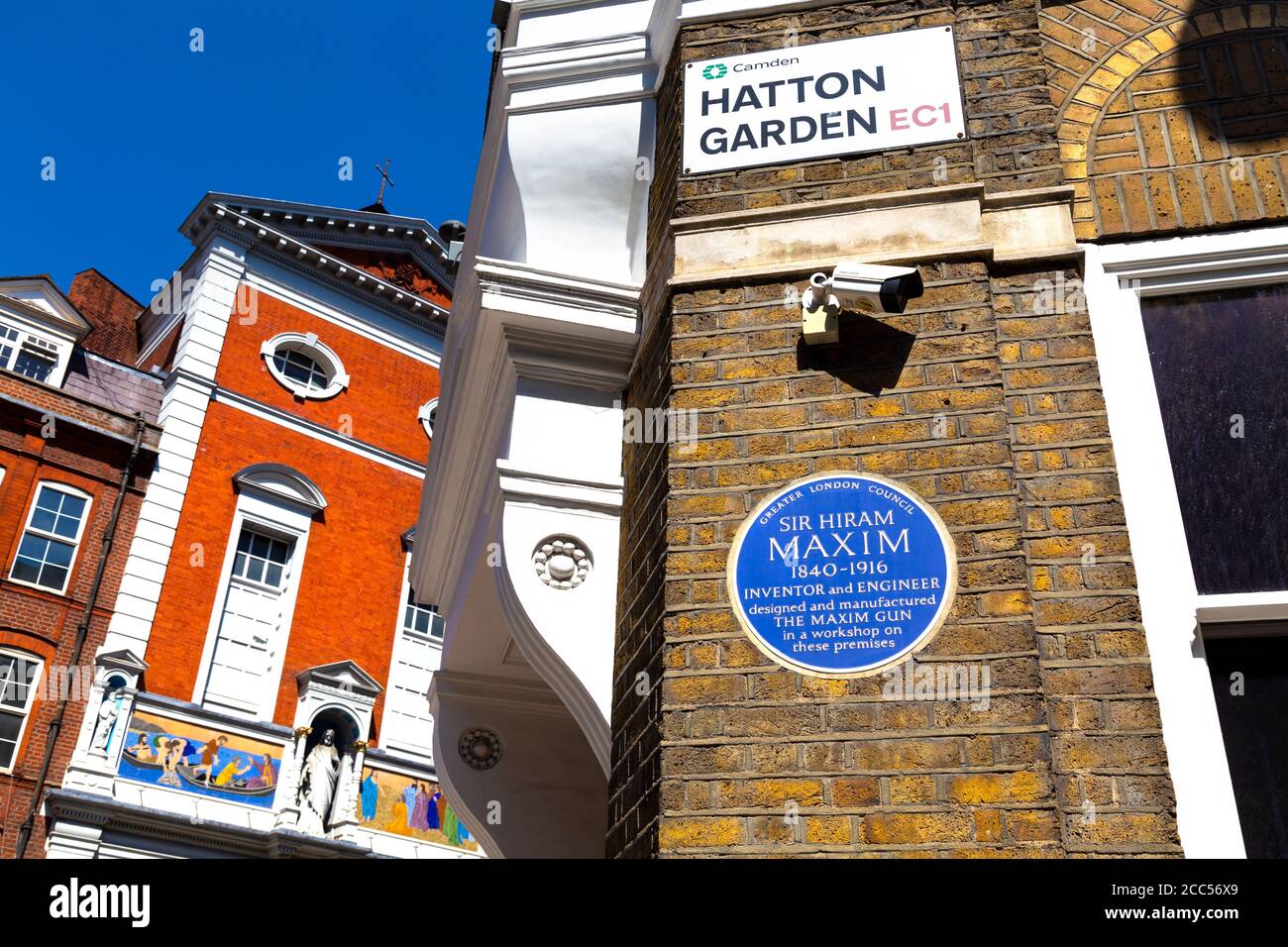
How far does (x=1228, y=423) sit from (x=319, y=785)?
1620 centimetres

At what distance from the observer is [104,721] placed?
1588cm

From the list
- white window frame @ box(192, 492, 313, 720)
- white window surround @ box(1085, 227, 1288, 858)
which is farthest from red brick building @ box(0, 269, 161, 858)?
white window surround @ box(1085, 227, 1288, 858)

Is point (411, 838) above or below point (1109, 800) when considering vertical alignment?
above

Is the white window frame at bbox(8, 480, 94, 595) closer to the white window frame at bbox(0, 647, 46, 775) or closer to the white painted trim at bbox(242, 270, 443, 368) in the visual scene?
the white window frame at bbox(0, 647, 46, 775)

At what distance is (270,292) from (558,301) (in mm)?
18024

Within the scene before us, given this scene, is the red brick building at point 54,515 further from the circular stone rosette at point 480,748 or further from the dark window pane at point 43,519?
the circular stone rosette at point 480,748

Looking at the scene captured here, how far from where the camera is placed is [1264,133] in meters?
4.14

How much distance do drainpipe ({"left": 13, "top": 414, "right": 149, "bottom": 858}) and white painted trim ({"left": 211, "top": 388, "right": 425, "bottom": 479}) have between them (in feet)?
5.51

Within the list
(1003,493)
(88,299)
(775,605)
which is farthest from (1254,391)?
(88,299)

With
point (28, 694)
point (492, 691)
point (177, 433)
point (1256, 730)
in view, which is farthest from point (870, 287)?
point (177, 433)

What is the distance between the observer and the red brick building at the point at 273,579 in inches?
640

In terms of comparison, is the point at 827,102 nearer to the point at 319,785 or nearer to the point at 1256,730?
the point at 1256,730

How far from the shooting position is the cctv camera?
149 inches
